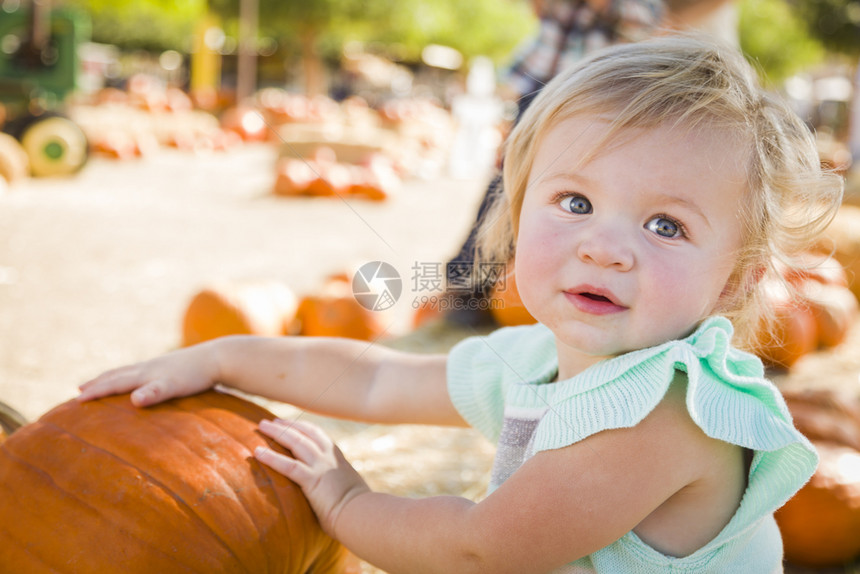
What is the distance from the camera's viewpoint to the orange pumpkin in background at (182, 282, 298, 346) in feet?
11.2

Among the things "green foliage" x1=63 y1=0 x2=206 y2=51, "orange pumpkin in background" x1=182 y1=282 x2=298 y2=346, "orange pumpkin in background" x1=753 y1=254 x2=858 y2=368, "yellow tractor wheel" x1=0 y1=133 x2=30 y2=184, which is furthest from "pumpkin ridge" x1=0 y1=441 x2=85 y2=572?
"green foliage" x1=63 y1=0 x2=206 y2=51

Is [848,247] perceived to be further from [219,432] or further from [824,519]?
[219,432]

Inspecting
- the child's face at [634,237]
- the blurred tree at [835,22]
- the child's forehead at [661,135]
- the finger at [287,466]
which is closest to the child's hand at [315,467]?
the finger at [287,466]

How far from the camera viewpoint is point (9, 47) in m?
8.85

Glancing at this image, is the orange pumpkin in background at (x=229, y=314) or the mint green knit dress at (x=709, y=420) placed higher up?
the mint green knit dress at (x=709, y=420)

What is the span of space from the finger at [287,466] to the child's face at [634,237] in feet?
1.79

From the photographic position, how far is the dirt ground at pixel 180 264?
2.55 metres

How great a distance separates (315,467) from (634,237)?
740 mm

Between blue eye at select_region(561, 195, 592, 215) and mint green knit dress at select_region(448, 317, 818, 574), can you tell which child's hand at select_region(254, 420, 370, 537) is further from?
blue eye at select_region(561, 195, 592, 215)

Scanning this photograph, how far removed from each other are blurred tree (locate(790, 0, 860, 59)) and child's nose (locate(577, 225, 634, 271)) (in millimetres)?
25170

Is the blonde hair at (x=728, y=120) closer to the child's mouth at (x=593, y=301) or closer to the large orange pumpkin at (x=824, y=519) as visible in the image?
the child's mouth at (x=593, y=301)

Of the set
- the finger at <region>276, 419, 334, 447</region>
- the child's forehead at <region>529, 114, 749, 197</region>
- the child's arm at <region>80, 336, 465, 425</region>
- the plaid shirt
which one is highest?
the plaid shirt

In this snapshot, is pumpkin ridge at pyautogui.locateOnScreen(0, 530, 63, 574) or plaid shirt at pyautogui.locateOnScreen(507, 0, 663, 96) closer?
pumpkin ridge at pyautogui.locateOnScreen(0, 530, 63, 574)

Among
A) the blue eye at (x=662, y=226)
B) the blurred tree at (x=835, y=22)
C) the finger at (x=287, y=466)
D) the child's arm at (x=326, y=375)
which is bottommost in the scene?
the finger at (x=287, y=466)
